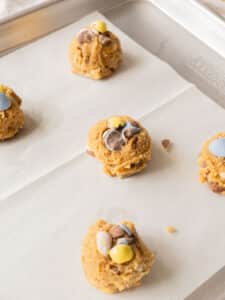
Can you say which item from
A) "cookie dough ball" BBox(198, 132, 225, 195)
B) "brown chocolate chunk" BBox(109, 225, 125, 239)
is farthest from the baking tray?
"brown chocolate chunk" BBox(109, 225, 125, 239)

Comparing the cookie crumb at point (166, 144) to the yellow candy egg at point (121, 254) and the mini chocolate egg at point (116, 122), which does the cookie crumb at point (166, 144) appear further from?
the yellow candy egg at point (121, 254)

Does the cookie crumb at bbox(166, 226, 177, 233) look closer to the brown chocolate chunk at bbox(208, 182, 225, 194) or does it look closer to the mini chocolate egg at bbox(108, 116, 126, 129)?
the brown chocolate chunk at bbox(208, 182, 225, 194)

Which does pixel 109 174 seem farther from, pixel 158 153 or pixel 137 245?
pixel 137 245

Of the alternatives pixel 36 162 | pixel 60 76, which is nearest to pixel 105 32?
pixel 60 76

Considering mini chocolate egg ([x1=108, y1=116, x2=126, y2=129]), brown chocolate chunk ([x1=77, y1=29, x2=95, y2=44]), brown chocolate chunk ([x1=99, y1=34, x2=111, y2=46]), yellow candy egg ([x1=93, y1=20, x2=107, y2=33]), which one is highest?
yellow candy egg ([x1=93, y1=20, x2=107, y2=33])

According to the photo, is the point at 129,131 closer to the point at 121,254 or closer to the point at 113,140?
the point at 113,140

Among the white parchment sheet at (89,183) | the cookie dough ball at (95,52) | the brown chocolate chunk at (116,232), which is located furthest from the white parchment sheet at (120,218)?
the cookie dough ball at (95,52)
